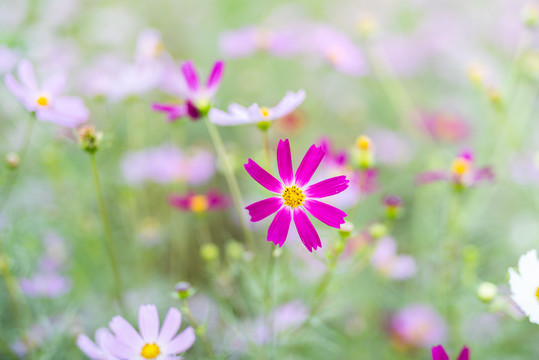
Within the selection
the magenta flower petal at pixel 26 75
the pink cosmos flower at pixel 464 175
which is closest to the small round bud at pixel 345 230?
the pink cosmos flower at pixel 464 175

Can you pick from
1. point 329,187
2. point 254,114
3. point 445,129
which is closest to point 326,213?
point 329,187

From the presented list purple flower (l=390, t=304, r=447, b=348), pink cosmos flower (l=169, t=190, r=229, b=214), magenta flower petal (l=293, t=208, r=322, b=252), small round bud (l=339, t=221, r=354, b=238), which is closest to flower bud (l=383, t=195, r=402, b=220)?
small round bud (l=339, t=221, r=354, b=238)

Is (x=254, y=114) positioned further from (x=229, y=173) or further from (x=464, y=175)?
(x=464, y=175)

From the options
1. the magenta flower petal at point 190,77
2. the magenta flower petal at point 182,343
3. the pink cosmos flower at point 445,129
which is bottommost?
the magenta flower petal at point 182,343

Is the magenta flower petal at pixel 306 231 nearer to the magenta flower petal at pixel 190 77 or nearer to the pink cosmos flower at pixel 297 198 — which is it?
the pink cosmos flower at pixel 297 198

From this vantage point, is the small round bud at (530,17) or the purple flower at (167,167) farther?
the purple flower at (167,167)

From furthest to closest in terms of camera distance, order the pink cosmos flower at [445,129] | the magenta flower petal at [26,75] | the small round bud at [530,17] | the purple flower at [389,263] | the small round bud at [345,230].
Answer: the pink cosmos flower at [445,129]
the purple flower at [389,263]
the small round bud at [530,17]
the magenta flower petal at [26,75]
the small round bud at [345,230]

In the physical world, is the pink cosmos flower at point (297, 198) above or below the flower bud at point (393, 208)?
below
